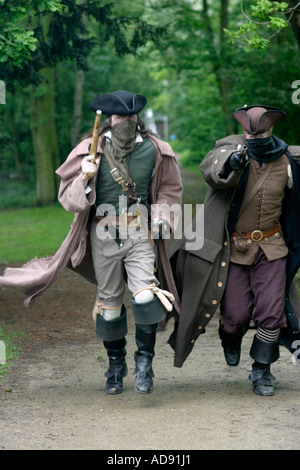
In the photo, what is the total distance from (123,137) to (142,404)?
184cm

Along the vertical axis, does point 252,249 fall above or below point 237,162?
below

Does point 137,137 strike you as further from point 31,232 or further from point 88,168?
point 31,232

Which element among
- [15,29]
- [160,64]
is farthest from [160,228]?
[160,64]

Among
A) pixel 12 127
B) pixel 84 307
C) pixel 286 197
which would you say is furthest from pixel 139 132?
pixel 12 127

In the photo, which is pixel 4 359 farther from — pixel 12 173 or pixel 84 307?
pixel 12 173

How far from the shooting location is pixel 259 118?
17.5 ft

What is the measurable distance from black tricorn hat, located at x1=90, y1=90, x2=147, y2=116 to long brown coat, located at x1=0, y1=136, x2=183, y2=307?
26 cm

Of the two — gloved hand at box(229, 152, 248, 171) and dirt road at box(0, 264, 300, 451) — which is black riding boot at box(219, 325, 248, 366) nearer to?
dirt road at box(0, 264, 300, 451)

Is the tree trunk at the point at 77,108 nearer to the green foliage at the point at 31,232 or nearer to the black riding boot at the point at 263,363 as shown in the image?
the green foliage at the point at 31,232

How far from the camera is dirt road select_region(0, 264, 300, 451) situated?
4613 mm

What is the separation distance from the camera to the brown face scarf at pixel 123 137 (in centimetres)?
536

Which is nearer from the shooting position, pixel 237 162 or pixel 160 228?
pixel 237 162

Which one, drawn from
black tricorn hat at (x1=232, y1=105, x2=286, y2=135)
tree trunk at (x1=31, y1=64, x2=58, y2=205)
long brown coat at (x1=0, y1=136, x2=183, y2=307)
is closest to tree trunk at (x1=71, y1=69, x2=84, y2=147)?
tree trunk at (x1=31, y1=64, x2=58, y2=205)

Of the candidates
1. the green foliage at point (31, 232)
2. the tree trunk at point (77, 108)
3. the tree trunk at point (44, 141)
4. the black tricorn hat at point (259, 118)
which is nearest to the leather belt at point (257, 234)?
the black tricorn hat at point (259, 118)
